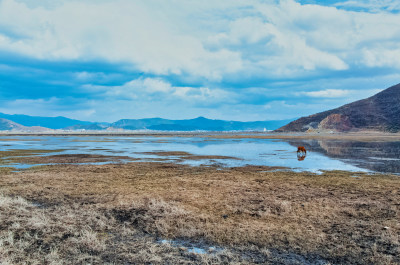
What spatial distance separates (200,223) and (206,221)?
0.29 metres

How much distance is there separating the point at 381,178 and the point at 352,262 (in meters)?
14.0

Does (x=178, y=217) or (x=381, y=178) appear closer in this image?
(x=178, y=217)

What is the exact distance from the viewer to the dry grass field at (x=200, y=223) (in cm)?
756

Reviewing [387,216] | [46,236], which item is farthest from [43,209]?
[387,216]

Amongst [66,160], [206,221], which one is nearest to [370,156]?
[206,221]

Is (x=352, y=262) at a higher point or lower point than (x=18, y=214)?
lower

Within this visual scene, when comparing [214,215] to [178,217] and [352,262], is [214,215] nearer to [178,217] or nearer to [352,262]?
[178,217]

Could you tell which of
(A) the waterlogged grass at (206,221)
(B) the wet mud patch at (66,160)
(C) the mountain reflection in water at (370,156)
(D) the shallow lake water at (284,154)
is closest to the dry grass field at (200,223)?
(A) the waterlogged grass at (206,221)

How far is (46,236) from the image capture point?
28.5 feet

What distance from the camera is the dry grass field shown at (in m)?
7.56

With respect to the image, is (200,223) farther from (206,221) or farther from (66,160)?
(66,160)

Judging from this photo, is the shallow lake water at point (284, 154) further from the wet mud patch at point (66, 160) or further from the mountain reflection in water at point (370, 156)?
the wet mud patch at point (66, 160)

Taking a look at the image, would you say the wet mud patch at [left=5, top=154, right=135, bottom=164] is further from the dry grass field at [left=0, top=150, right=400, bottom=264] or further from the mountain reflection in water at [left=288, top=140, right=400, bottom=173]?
the mountain reflection in water at [left=288, top=140, right=400, bottom=173]

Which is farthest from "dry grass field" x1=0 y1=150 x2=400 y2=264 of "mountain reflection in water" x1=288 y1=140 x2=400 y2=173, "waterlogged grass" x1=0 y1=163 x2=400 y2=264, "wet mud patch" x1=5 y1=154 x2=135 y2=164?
"wet mud patch" x1=5 y1=154 x2=135 y2=164
